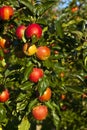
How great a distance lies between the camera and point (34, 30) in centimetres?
239

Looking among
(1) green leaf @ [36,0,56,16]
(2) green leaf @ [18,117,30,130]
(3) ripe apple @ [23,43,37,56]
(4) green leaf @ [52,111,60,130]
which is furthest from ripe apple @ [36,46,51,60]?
(2) green leaf @ [18,117,30,130]

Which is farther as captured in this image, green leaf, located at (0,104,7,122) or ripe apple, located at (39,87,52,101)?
green leaf, located at (0,104,7,122)

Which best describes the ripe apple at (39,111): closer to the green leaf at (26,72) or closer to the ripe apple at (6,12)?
the green leaf at (26,72)

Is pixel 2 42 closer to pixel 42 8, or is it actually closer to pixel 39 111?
pixel 42 8

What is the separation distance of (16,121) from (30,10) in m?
1.05

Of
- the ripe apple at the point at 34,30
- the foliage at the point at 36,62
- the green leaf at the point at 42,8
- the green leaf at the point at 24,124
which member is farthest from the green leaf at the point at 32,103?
the green leaf at the point at 42,8

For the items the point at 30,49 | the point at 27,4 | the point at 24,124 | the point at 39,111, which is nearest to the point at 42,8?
the point at 27,4

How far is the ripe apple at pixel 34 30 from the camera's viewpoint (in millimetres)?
2408

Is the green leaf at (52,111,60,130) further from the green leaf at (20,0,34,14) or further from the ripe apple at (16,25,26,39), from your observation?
the green leaf at (20,0,34,14)

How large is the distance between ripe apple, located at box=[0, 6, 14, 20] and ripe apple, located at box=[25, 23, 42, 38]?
22 cm

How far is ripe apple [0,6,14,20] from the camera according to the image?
259 cm

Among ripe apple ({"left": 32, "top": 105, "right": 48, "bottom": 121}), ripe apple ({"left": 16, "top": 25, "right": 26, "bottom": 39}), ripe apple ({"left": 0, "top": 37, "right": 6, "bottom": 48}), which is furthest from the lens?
ripe apple ({"left": 0, "top": 37, "right": 6, "bottom": 48})

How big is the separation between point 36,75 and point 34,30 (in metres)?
0.29

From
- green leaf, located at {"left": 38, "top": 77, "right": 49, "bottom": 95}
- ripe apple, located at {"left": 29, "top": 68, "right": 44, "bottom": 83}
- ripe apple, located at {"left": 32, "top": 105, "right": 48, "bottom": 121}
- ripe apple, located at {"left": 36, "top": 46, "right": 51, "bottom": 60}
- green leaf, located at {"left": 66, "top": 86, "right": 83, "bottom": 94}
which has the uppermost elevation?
ripe apple, located at {"left": 36, "top": 46, "right": 51, "bottom": 60}
